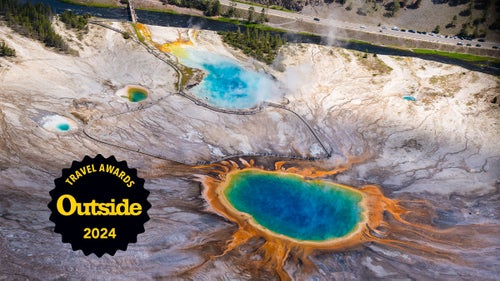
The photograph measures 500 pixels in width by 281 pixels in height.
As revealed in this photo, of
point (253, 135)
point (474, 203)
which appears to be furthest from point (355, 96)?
point (474, 203)

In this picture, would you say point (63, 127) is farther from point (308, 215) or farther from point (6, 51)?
point (308, 215)

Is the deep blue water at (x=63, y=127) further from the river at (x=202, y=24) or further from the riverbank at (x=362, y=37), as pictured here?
the riverbank at (x=362, y=37)

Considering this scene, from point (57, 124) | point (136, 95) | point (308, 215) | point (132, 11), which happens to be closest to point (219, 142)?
point (136, 95)

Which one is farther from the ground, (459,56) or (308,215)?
(459,56)

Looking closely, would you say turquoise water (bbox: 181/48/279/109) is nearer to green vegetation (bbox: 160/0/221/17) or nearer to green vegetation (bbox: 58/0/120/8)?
green vegetation (bbox: 160/0/221/17)

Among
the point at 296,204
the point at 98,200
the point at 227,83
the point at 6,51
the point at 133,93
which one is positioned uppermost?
the point at 98,200

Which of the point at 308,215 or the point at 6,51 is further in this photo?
the point at 6,51

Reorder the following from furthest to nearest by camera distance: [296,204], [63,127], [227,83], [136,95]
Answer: [227,83] < [136,95] < [63,127] < [296,204]
